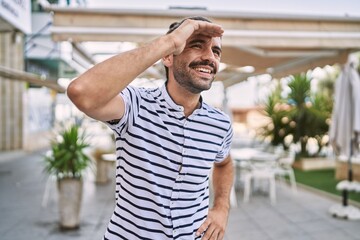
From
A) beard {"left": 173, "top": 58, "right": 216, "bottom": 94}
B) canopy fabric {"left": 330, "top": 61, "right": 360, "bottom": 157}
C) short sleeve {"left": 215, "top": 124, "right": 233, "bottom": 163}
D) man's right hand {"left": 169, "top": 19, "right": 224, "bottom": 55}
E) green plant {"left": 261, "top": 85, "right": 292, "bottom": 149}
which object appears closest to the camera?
man's right hand {"left": 169, "top": 19, "right": 224, "bottom": 55}

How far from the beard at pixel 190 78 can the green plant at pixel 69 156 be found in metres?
3.98

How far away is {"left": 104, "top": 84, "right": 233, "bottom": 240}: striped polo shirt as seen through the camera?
51.6 inches

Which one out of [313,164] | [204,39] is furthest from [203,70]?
[313,164]

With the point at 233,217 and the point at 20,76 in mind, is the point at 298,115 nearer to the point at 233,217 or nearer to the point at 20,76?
the point at 233,217

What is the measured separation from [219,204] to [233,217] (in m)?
4.32

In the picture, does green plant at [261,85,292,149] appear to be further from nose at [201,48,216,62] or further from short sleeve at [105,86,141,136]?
short sleeve at [105,86,141,136]

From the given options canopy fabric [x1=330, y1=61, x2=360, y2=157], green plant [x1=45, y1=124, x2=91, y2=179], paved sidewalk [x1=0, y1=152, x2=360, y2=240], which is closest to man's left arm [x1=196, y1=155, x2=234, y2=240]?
paved sidewalk [x1=0, y1=152, x2=360, y2=240]

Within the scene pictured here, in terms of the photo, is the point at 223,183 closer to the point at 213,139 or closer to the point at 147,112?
the point at 213,139

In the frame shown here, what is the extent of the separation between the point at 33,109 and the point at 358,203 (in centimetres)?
1380

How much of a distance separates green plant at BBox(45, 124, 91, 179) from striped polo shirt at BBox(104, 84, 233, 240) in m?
3.87

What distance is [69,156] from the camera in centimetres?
500

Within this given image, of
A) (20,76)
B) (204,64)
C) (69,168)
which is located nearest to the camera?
(204,64)

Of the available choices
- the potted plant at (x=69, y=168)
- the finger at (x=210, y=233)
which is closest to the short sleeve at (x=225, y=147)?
the finger at (x=210, y=233)

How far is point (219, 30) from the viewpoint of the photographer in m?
1.33
